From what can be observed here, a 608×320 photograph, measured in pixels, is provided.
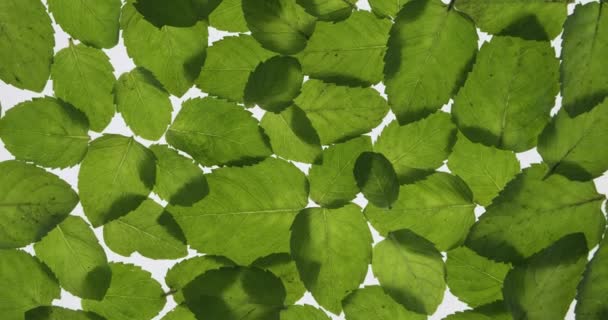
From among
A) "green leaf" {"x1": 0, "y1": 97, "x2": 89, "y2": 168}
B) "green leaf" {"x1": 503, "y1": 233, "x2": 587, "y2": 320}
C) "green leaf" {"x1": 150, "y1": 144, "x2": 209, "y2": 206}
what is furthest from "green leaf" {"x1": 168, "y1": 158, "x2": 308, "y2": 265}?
"green leaf" {"x1": 503, "y1": 233, "x2": 587, "y2": 320}

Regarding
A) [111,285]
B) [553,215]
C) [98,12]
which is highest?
[98,12]

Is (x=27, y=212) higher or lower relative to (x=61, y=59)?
lower

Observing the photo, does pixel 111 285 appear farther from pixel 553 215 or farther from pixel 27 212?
pixel 553 215

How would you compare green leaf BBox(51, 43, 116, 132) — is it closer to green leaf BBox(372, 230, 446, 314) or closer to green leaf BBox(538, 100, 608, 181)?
green leaf BBox(372, 230, 446, 314)

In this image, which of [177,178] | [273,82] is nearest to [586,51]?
[273,82]

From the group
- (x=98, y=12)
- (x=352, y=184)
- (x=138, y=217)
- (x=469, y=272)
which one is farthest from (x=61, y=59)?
(x=469, y=272)

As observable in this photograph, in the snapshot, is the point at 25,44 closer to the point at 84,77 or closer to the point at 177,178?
the point at 84,77

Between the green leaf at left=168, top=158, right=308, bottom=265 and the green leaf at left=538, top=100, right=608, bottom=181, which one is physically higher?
the green leaf at left=538, top=100, right=608, bottom=181

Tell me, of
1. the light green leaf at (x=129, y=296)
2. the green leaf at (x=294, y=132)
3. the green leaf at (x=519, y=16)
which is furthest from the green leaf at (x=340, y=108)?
the light green leaf at (x=129, y=296)

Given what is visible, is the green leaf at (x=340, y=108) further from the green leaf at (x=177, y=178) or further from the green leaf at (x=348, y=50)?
the green leaf at (x=177, y=178)
